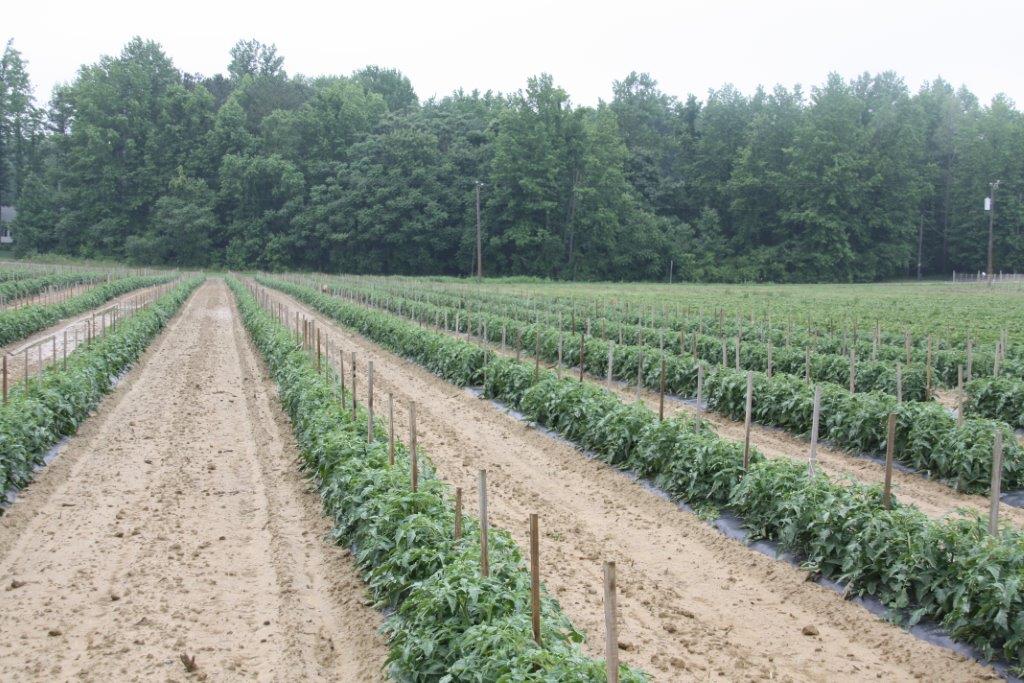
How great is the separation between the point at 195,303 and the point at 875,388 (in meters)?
36.8

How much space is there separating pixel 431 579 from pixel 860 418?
795 centimetres

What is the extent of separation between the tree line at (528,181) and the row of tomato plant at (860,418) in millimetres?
57322

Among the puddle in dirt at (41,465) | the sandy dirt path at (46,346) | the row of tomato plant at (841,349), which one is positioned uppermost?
the row of tomato plant at (841,349)

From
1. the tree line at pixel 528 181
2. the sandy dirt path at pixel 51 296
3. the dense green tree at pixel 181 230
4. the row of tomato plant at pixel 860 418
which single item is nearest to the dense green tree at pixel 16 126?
the tree line at pixel 528 181

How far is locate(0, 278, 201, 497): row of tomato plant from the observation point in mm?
10242

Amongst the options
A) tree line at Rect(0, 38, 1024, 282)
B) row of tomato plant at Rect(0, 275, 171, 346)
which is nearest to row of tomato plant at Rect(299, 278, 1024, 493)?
row of tomato plant at Rect(0, 275, 171, 346)

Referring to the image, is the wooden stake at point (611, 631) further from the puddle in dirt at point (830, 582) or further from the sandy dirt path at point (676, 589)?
the puddle in dirt at point (830, 582)

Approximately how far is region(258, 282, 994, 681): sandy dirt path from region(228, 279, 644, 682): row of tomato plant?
900 millimetres

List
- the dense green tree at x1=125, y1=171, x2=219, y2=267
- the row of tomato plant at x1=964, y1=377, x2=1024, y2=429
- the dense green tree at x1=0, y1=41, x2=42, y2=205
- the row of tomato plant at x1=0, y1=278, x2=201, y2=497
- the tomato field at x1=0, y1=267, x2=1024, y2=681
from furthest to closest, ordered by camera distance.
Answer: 1. the dense green tree at x1=0, y1=41, x2=42, y2=205
2. the dense green tree at x1=125, y1=171, x2=219, y2=267
3. the row of tomato plant at x1=964, y1=377, x2=1024, y2=429
4. the row of tomato plant at x1=0, y1=278, x2=201, y2=497
5. the tomato field at x1=0, y1=267, x2=1024, y2=681

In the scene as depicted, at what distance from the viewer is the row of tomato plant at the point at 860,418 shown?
10.3m

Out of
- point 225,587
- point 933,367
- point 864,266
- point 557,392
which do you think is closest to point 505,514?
point 225,587

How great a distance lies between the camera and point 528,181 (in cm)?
7306

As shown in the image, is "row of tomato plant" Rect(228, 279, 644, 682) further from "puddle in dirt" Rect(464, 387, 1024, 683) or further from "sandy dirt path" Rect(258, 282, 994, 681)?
"puddle in dirt" Rect(464, 387, 1024, 683)

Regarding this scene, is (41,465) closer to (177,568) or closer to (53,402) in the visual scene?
(53,402)
